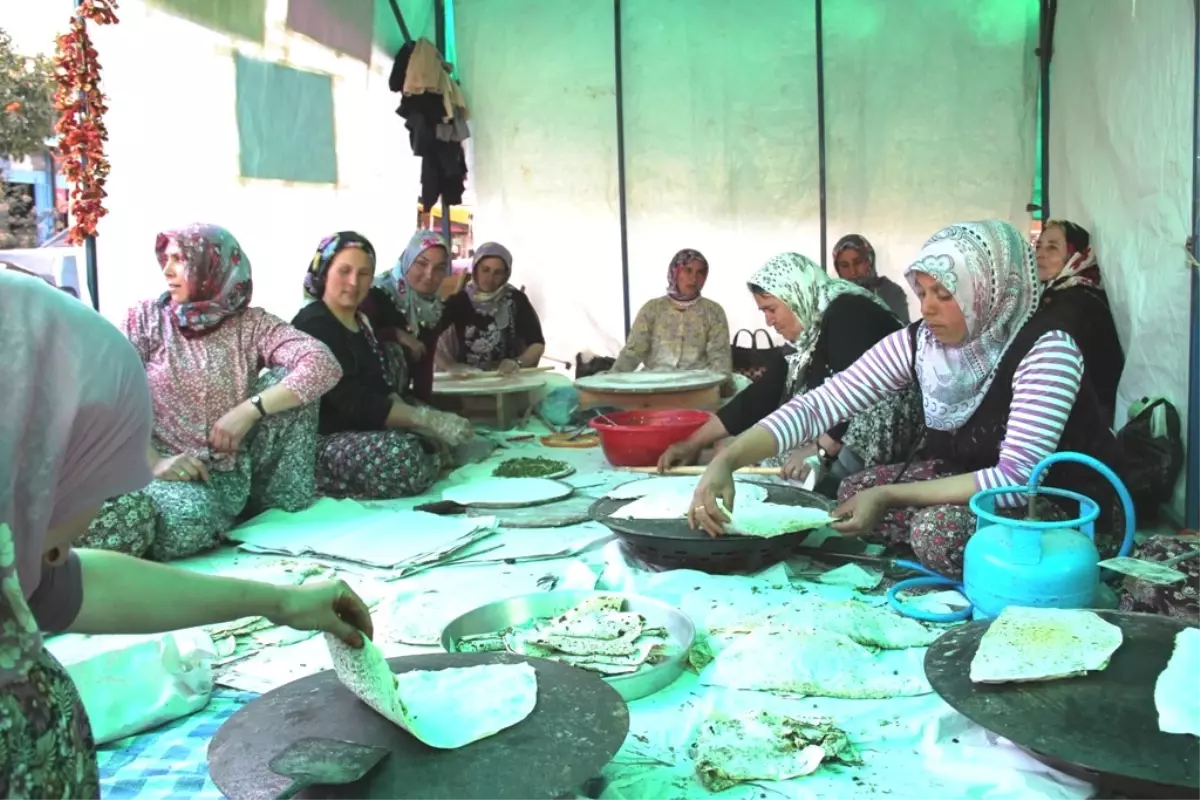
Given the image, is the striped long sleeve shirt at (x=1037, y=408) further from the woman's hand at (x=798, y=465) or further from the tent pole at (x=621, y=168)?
the tent pole at (x=621, y=168)

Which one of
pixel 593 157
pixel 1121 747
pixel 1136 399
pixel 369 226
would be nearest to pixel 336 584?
pixel 1121 747

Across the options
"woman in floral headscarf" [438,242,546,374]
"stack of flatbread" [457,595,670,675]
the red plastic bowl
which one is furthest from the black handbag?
"stack of flatbread" [457,595,670,675]

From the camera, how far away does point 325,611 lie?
1.17 m

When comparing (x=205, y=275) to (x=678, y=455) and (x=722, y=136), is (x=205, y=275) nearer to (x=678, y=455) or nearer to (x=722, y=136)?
(x=678, y=455)

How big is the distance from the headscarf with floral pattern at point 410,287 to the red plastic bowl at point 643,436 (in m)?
1.38

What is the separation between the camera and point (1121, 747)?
127 cm

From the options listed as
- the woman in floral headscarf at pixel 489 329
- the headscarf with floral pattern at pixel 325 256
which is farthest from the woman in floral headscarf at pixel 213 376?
the woman in floral headscarf at pixel 489 329

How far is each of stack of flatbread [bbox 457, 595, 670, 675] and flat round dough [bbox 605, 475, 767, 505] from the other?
0.61 meters

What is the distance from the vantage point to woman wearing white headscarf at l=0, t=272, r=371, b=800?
81cm

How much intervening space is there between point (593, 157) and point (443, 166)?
1.12m

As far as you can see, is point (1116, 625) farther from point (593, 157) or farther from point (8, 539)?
point (593, 157)

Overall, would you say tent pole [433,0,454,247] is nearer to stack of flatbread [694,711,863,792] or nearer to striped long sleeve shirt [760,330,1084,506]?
striped long sleeve shirt [760,330,1084,506]

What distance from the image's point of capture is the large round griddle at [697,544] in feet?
7.70

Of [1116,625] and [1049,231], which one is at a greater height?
[1049,231]
